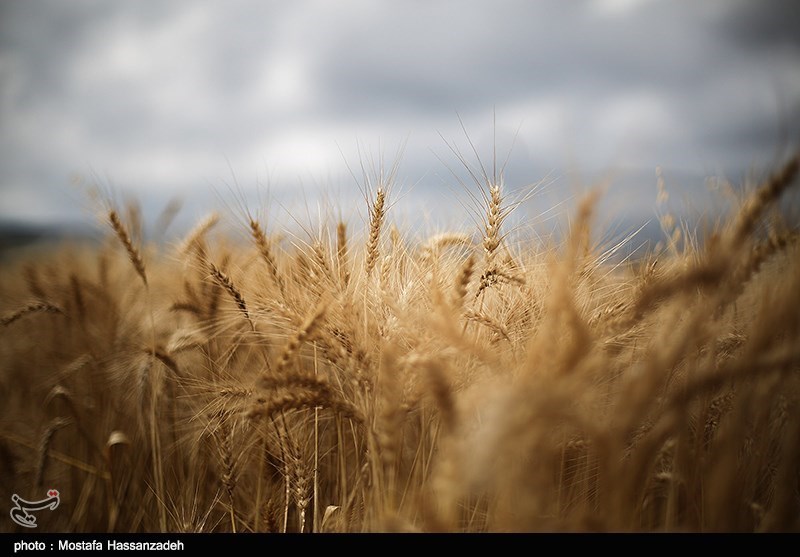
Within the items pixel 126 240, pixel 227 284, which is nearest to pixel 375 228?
pixel 227 284

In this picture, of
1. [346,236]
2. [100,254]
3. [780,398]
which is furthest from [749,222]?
[100,254]

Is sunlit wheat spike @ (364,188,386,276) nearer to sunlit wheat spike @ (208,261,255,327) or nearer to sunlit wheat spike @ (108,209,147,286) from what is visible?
sunlit wheat spike @ (208,261,255,327)

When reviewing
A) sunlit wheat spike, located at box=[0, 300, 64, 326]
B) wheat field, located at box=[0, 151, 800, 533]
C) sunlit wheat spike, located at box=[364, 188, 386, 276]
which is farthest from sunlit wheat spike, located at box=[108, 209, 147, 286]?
sunlit wheat spike, located at box=[364, 188, 386, 276]

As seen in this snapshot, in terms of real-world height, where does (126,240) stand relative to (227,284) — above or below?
above

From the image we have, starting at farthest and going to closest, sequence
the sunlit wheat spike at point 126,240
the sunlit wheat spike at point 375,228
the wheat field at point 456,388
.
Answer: the sunlit wheat spike at point 126,240
the sunlit wheat spike at point 375,228
the wheat field at point 456,388

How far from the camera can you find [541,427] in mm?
744

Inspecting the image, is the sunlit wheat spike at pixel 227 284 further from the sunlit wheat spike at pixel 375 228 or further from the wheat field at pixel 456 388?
the sunlit wheat spike at pixel 375 228

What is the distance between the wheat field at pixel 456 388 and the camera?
81cm

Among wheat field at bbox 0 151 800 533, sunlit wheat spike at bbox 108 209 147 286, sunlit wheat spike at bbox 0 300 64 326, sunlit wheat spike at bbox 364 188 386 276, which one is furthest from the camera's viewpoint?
sunlit wheat spike at bbox 0 300 64 326

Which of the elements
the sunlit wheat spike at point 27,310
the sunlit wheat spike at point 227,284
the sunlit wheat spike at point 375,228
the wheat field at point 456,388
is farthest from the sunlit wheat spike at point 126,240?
the sunlit wheat spike at point 375,228

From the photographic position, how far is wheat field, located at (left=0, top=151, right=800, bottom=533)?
2.65 ft

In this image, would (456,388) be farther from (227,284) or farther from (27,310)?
(27,310)

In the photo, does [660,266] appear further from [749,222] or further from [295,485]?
[295,485]

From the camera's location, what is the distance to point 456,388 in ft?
4.03
